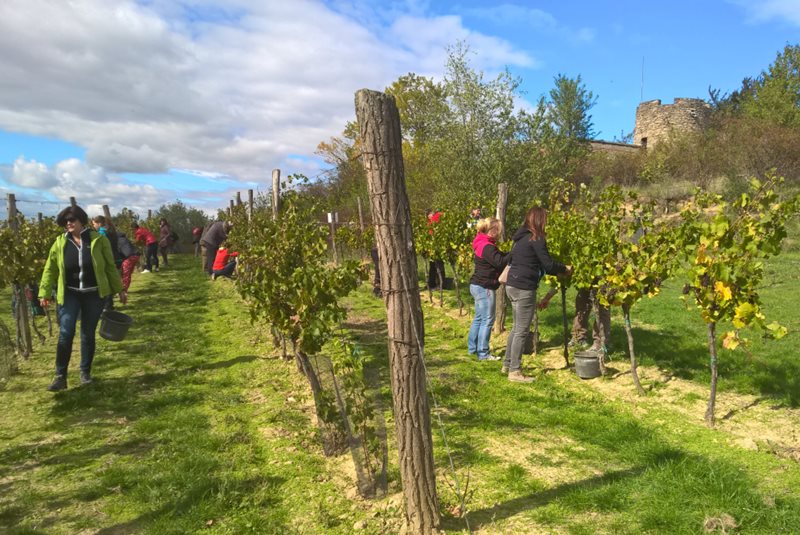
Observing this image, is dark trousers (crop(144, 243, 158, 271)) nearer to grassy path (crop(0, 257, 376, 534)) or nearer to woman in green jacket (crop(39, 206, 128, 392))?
grassy path (crop(0, 257, 376, 534))

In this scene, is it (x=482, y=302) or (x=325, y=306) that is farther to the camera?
(x=482, y=302)

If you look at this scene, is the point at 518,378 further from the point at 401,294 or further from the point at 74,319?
the point at 74,319

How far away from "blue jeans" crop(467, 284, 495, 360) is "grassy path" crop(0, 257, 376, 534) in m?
2.24

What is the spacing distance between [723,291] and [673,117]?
29515 mm

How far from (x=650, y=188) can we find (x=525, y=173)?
7.87 m

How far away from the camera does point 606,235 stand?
532 centimetres

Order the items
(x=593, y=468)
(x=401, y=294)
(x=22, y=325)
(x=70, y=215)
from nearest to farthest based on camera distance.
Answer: (x=401, y=294), (x=593, y=468), (x=70, y=215), (x=22, y=325)

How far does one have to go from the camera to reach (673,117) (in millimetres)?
28625

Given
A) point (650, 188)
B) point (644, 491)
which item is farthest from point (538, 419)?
point (650, 188)

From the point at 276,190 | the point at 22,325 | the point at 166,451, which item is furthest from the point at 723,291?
the point at 22,325

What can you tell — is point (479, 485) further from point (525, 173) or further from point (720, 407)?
point (525, 173)

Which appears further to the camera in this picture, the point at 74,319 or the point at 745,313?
the point at 74,319

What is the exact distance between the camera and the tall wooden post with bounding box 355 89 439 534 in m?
A: 2.44

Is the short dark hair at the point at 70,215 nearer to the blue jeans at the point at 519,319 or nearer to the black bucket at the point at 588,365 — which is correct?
the blue jeans at the point at 519,319
